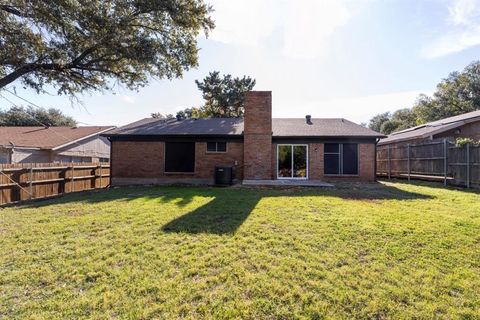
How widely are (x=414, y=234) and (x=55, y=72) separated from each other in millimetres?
13324

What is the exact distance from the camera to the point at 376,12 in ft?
30.4

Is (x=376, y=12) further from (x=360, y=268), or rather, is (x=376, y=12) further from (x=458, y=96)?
(x=458, y=96)

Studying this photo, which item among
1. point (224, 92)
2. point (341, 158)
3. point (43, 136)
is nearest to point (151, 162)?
point (341, 158)

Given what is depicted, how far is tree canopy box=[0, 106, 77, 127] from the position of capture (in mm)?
32938

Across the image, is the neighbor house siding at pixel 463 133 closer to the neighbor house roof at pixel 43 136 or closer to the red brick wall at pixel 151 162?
the red brick wall at pixel 151 162

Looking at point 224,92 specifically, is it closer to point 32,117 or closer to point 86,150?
point 86,150

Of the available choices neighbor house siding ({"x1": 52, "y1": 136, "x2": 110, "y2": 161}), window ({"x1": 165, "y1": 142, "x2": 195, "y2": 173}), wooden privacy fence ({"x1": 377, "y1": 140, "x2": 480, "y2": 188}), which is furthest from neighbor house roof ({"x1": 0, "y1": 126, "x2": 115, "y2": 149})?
wooden privacy fence ({"x1": 377, "y1": 140, "x2": 480, "y2": 188})

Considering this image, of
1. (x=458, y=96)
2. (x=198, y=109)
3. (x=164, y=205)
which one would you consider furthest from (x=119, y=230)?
(x=458, y=96)

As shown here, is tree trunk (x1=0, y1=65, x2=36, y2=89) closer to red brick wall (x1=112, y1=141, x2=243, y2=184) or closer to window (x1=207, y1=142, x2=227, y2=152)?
red brick wall (x1=112, y1=141, x2=243, y2=184)

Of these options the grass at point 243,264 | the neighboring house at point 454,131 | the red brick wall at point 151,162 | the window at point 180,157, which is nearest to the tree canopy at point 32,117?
the red brick wall at point 151,162

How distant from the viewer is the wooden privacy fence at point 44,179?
8.86 metres

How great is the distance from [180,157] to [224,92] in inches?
683

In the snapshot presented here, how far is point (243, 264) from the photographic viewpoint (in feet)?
12.3

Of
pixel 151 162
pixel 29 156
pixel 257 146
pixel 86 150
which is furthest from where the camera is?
pixel 86 150
